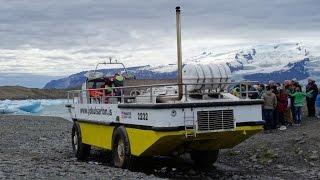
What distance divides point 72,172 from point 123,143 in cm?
133

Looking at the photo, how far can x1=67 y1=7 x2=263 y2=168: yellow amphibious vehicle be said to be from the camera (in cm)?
958

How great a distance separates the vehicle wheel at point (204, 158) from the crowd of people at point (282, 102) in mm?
4482

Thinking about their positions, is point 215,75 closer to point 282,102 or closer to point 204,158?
point 204,158

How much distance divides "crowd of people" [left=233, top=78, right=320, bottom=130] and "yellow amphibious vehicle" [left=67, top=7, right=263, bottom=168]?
5.54 metres

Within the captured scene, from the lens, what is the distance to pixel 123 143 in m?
10.6

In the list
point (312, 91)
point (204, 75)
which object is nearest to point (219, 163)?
point (204, 75)

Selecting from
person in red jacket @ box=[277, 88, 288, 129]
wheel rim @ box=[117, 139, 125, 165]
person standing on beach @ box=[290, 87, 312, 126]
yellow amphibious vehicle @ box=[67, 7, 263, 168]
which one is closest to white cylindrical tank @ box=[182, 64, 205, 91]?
yellow amphibious vehicle @ box=[67, 7, 263, 168]

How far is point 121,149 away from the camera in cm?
1081

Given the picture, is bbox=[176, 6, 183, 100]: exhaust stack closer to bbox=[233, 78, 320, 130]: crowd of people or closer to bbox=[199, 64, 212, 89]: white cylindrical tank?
bbox=[199, 64, 212, 89]: white cylindrical tank

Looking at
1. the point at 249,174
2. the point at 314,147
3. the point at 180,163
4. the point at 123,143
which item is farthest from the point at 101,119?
the point at 314,147

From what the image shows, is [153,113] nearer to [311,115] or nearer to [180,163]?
[180,163]

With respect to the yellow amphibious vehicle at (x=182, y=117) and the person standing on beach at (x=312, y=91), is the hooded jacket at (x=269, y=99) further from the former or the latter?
the yellow amphibious vehicle at (x=182, y=117)

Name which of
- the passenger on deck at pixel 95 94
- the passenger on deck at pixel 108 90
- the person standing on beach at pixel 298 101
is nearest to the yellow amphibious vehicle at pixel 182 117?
the passenger on deck at pixel 108 90

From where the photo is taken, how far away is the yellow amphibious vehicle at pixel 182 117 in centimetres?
958
